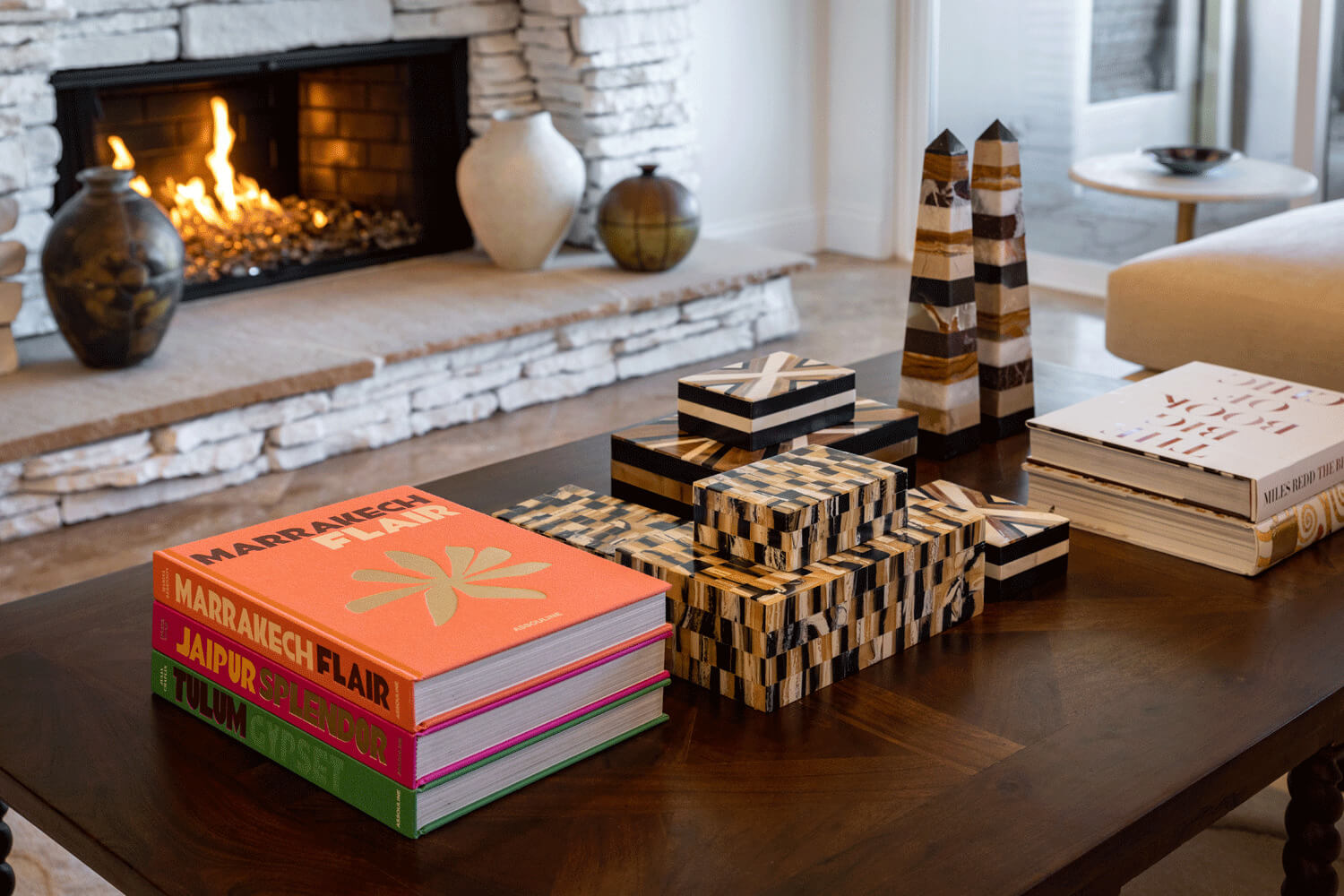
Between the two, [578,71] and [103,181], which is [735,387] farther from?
[578,71]

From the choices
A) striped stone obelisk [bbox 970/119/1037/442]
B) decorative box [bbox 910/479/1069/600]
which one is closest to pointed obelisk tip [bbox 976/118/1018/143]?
striped stone obelisk [bbox 970/119/1037/442]

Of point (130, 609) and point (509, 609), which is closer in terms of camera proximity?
point (509, 609)

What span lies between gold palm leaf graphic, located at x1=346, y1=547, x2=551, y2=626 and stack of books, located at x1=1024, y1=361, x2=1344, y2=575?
58 centimetres

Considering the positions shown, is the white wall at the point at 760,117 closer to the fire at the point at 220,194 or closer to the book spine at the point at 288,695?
the fire at the point at 220,194

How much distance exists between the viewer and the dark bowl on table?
3.10m

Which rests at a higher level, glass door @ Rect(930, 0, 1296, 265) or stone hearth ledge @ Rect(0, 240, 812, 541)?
glass door @ Rect(930, 0, 1296, 265)

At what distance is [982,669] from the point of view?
108 cm

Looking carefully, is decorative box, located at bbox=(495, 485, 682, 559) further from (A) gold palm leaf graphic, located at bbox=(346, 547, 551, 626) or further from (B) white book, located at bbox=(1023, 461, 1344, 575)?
(B) white book, located at bbox=(1023, 461, 1344, 575)

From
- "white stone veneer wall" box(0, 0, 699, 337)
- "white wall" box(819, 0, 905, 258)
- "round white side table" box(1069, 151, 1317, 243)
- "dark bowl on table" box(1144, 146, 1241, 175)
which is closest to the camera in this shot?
"white stone veneer wall" box(0, 0, 699, 337)

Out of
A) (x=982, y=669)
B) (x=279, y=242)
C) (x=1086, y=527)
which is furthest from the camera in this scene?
(x=279, y=242)

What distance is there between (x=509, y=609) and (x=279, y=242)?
103 inches

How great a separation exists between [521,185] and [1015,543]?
2.27 metres

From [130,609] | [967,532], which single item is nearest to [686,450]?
[967,532]

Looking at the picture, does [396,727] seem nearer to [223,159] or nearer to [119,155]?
[119,155]
